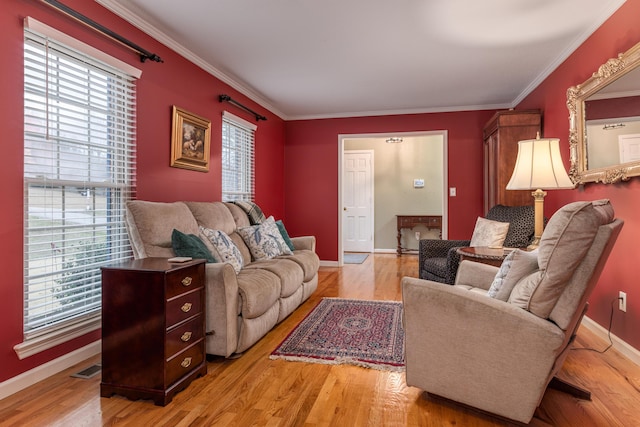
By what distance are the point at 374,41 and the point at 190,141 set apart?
1848mm

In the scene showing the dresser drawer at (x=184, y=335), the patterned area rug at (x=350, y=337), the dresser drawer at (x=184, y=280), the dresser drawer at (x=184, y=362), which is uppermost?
the dresser drawer at (x=184, y=280)

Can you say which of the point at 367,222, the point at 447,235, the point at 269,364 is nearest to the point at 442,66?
the point at 447,235

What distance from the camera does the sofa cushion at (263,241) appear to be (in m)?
3.39


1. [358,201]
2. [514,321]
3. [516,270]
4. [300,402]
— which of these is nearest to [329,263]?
[358,201]

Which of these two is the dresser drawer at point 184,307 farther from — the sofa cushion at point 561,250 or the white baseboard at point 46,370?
the sofa cushion at point 561,250

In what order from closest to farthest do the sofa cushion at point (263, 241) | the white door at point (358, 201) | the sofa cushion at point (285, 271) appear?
the sofa cushion at point (285, 271), the sofa cushion at point (263, 241), the white door at point (358, 201)

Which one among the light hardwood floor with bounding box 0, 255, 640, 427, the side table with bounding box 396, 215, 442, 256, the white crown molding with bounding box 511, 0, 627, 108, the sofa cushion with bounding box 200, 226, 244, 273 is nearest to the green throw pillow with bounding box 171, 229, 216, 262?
the sofa cushion with bounding box 200, 226, 244, 273

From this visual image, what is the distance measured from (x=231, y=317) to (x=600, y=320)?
273 centimetres

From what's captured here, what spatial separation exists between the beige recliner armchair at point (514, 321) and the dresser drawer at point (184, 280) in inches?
44.3

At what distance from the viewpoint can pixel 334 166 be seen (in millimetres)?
5762

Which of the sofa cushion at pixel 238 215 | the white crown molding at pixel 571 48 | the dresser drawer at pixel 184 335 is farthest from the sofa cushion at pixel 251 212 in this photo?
the white crown molding at pixel 571 48

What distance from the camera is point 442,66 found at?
371cm

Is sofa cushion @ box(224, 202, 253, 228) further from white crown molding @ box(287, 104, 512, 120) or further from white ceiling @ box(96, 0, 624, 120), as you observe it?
white crown molding @ box(287, 104, 512, 120)

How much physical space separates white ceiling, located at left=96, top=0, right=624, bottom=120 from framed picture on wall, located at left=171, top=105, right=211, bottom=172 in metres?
0.57
